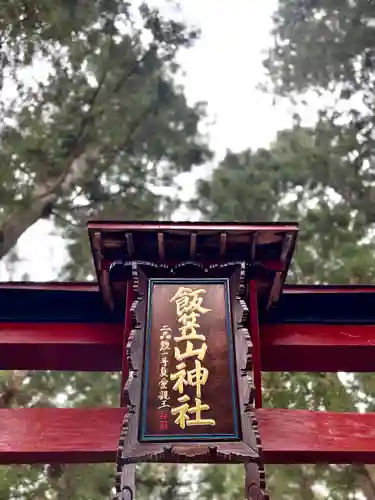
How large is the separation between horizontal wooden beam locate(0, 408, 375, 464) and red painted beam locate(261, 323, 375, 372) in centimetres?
93

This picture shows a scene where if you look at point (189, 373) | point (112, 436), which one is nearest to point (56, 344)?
point (112, 436)

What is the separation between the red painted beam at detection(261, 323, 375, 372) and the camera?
5.23m

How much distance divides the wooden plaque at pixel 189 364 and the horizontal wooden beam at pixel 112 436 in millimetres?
525

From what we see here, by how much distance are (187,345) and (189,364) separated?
0.18m

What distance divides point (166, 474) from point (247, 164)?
226 inches

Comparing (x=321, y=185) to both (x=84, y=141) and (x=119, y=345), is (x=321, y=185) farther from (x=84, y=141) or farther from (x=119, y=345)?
(x=119, y=345)

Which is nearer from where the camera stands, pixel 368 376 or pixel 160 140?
pixel 368 376

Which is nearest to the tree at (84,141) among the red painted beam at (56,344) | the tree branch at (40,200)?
the tree branch at (40,200)

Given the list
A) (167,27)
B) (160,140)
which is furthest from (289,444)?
(167,27)

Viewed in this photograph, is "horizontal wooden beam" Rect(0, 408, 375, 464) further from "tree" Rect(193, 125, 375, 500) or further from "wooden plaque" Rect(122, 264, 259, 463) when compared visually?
"tree" Rect(193, 125, 375, 500)

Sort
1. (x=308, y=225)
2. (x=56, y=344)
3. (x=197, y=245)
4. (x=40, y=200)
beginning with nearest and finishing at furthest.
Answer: (x=197, y=245), (x=56, y=344), (x=40, y=200), (x=308, y=225)

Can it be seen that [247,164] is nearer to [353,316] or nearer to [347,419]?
[353,316]

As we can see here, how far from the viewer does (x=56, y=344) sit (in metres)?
5.22

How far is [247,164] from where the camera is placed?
11000 mm
